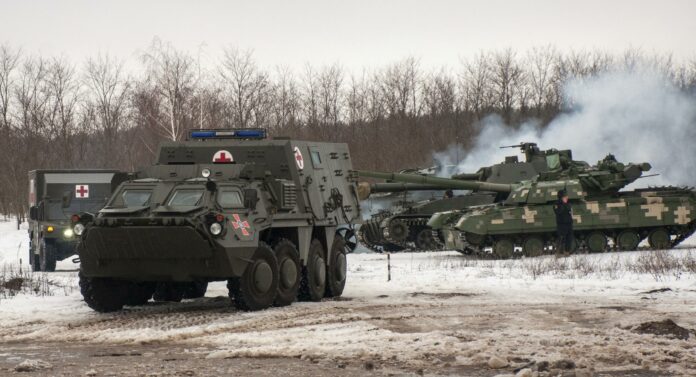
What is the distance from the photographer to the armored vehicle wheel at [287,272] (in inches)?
584

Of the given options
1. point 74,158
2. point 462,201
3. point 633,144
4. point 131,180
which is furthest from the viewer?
point 74,158

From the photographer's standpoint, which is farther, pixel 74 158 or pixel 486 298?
pixel 74 158

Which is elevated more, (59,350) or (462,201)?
(462,201)

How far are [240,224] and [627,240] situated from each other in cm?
1696

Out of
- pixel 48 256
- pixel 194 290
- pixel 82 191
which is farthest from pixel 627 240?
pixel 194 290

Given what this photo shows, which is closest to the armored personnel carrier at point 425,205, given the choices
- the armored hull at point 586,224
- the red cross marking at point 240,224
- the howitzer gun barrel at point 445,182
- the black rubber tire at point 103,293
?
the howitzer gun barrel at point 445,182

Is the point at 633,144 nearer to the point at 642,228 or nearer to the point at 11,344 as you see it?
the point at 642,228

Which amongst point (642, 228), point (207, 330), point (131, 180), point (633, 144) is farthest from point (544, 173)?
point (207, 330)

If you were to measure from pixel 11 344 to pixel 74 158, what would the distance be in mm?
48106

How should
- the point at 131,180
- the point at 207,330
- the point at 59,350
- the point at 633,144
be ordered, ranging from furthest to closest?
1. the point at 633,144
2. the point at 131,180
3. the point at 207,330
4. the point at 59,350

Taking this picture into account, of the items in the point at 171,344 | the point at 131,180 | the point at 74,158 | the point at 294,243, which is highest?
the point at 74,158

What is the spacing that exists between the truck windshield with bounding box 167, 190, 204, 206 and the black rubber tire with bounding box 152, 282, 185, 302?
2725mm

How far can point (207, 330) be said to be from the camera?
39.9 feet

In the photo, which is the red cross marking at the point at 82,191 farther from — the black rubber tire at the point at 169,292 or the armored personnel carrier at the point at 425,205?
the black rubber tire at the point at 169,292
